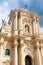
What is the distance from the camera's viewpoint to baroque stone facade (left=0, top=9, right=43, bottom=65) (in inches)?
888

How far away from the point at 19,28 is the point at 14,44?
274cm

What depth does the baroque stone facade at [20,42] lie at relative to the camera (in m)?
22.6

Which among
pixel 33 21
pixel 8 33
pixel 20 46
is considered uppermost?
pixel 33 21

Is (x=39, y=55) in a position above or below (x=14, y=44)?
below

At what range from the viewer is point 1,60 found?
22.0 metres

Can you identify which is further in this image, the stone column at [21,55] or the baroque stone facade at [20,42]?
the baroque stone facade at [20,42]

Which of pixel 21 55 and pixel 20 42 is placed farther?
pixel 20 42

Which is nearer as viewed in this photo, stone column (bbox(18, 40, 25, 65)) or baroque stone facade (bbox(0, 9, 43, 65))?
stone column (bbox(18, 40, 25, 65))

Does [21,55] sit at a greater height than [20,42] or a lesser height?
lesser

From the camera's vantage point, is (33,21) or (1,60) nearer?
(1,60)

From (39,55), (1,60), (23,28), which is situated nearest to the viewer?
(1,60)

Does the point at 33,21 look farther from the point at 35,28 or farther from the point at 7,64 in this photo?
the point at 7,64

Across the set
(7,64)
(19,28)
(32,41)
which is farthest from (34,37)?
(7,64)

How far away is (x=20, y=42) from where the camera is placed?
23328mm
